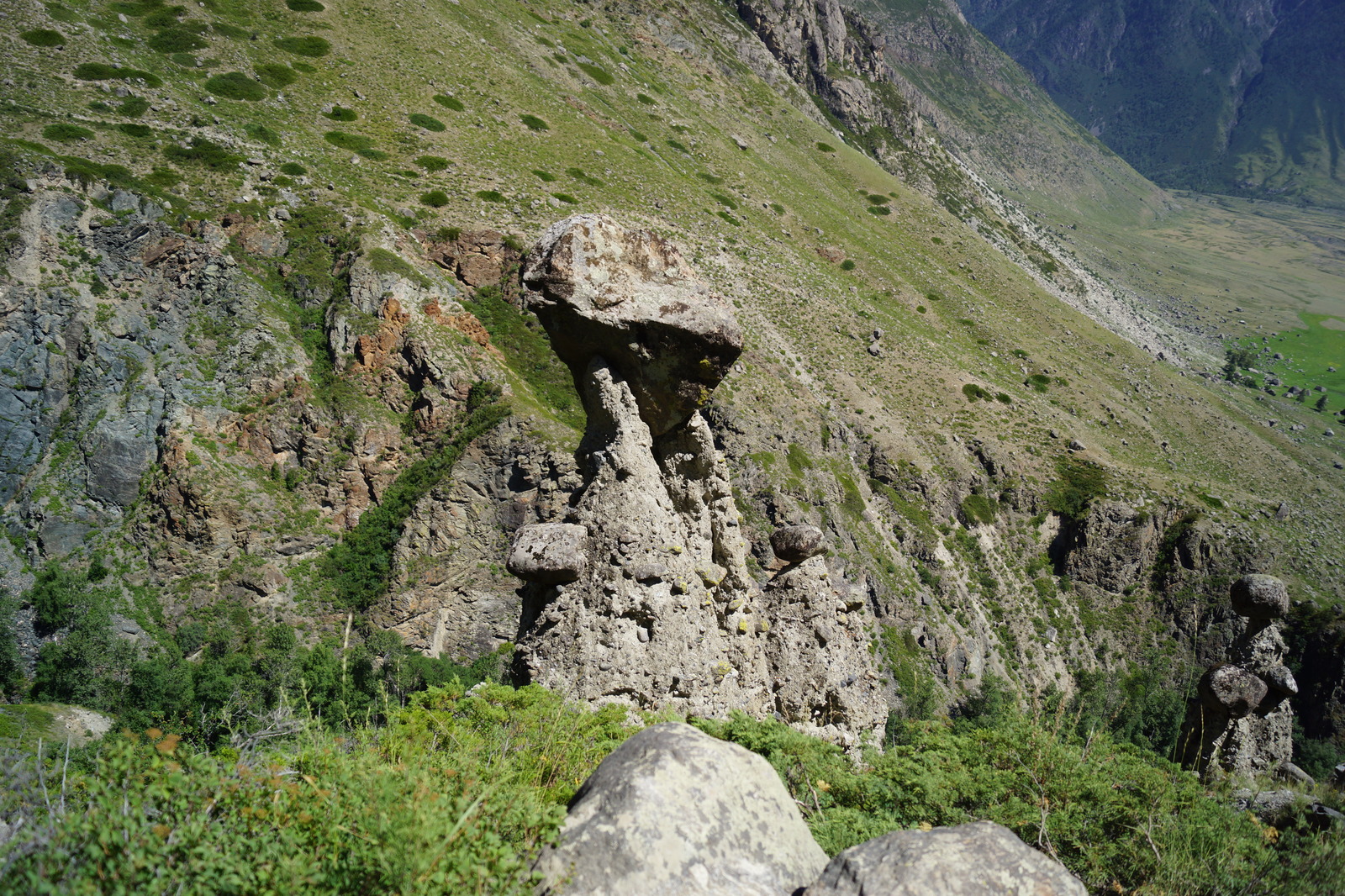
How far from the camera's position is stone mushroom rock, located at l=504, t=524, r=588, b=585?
391 inches

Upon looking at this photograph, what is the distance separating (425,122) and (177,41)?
18133mm

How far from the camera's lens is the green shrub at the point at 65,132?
125ft

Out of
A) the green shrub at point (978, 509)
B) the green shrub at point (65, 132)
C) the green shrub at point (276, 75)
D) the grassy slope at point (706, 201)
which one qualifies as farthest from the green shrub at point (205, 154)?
the green shrub at point (978, 509)

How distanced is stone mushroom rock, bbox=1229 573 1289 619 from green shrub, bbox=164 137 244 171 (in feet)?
175

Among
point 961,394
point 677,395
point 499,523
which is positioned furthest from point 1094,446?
point 677,395

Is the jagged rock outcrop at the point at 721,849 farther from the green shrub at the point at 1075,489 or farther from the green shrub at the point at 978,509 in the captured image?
the green shrub at the point at 1075,489

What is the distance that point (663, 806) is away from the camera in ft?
15.0

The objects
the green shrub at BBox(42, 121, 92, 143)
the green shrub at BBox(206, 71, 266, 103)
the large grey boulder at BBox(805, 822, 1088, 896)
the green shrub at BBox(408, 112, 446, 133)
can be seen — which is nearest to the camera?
the large grey boulder at BBox(805, 822, 1088, 896)

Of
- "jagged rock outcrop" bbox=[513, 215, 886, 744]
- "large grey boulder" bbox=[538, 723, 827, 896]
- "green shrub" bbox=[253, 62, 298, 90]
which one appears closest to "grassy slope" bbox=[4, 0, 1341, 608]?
"green shrub" bbox=[253, 62, 298, 90]

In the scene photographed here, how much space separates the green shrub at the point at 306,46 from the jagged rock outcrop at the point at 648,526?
61199mm

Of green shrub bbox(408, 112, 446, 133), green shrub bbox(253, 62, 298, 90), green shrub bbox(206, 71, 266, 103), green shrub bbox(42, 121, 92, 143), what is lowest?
green shrub bbox(42, 121, 92, 143)

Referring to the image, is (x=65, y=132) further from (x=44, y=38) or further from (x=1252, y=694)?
(x=1252, y=694)

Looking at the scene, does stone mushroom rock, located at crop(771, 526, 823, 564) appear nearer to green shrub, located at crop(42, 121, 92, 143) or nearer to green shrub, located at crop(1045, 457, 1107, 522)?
green shrub, located at crop(42, 121, 92, 143)

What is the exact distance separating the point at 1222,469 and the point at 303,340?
8496cm
